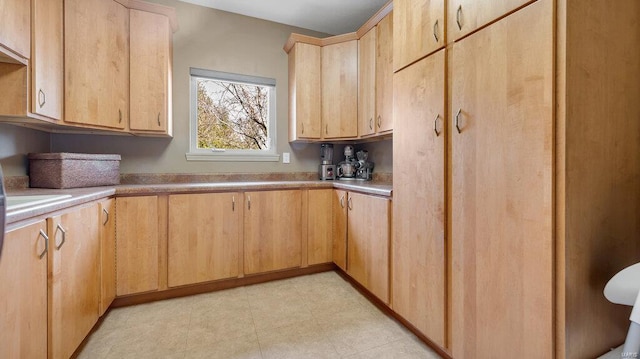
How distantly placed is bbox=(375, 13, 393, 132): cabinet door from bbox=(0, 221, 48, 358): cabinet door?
86.2 inches

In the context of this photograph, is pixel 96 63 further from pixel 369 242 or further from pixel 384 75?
pixel 369 242

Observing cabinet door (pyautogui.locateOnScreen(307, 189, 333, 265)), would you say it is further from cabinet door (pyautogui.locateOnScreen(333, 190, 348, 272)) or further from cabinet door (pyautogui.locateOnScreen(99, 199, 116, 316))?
cabinet door (pyautogui.locateOnScreen(99, 199, 116, 316))

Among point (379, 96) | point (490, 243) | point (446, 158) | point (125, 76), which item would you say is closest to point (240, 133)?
point (125, 76)

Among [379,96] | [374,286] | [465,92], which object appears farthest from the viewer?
[379,96]

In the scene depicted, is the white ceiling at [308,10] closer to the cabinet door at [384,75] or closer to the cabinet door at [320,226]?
the cabinet door at [384,75]

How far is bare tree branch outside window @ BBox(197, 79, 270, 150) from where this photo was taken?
2.77m

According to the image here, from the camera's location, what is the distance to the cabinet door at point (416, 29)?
1396 millimetres

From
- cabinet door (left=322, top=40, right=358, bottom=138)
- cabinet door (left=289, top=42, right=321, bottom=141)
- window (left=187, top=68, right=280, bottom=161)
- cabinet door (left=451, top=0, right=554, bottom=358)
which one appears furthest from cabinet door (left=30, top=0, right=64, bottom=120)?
cabinet door (left=451, top=0, right=554, bottom=358)

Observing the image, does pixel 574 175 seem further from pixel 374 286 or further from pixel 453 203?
pixel 374 286

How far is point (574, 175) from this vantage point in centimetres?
94

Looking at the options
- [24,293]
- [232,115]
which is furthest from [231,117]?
[24,293]

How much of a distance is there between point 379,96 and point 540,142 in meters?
1.56

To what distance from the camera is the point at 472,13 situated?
1222 mm

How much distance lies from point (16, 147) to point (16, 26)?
2.65 ft
